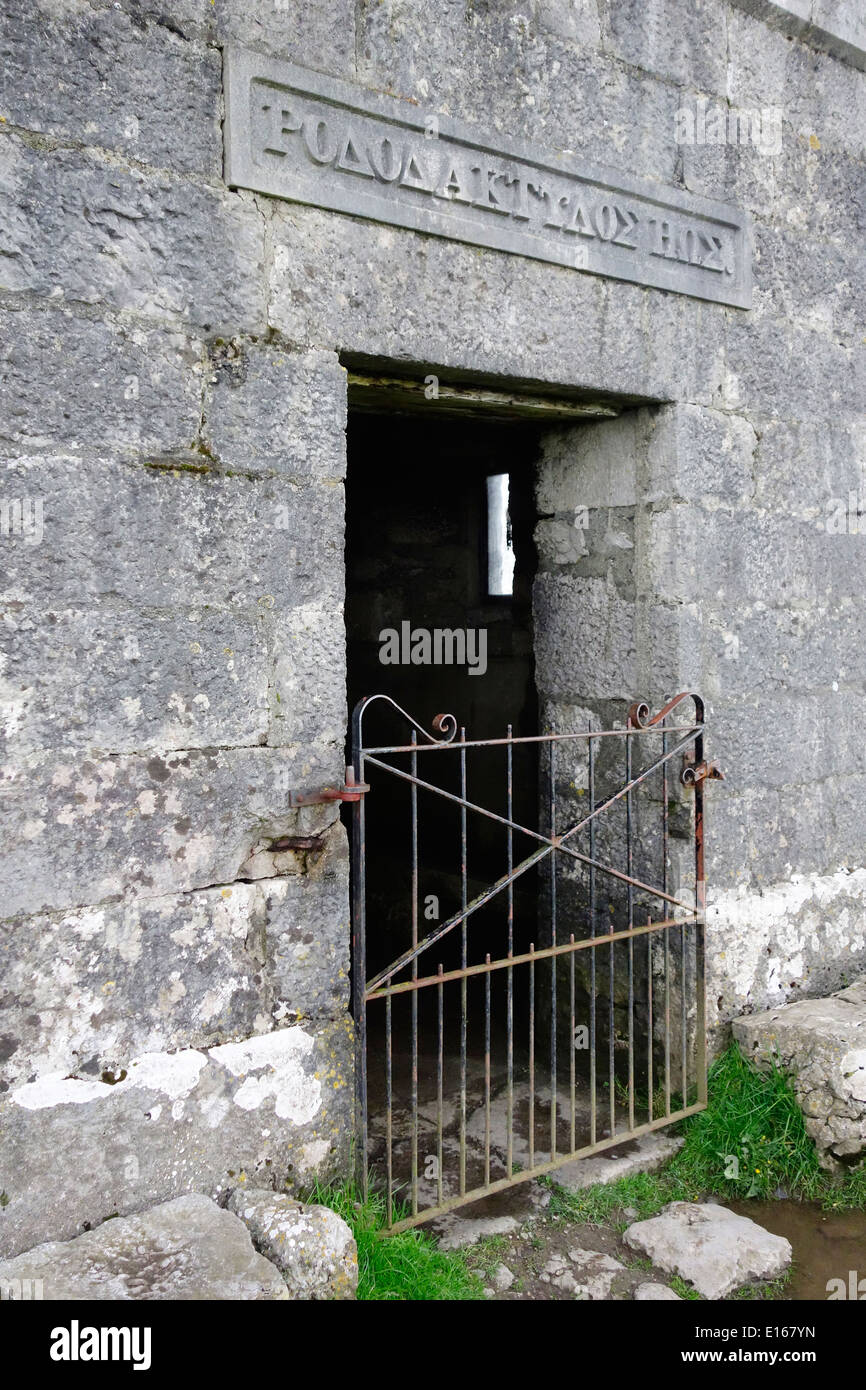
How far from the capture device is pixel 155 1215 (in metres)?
2.42

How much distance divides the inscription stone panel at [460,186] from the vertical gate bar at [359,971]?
53.9 inches

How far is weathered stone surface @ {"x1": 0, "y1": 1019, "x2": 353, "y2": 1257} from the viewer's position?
7.74ft

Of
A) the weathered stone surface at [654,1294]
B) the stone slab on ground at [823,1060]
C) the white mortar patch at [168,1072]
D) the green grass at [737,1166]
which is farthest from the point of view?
the stone slab on ground at [823,1060]

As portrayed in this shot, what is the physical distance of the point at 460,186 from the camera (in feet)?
9.78

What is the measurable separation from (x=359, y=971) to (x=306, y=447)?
1.36 m

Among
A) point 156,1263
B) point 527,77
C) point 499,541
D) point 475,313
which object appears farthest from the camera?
point 499,541

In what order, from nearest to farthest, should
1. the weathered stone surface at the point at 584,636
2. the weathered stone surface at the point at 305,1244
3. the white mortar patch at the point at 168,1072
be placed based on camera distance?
1. the weathered stone surface at the point at 305,1244
2. the white mortar patch at the point at 168,1072
3. the weathered stone surface at the point at 584,636

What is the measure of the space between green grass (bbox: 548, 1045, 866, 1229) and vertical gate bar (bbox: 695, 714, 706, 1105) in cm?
8

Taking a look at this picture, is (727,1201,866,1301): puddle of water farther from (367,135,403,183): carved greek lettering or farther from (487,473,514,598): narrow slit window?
(487,473,514,598): narrow slit window

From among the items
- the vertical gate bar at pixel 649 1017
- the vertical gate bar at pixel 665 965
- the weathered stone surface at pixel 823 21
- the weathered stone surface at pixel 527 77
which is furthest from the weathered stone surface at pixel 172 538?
the weathered stone surface at pixel 823 21

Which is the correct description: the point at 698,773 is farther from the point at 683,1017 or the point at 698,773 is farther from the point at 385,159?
the point at 385,159

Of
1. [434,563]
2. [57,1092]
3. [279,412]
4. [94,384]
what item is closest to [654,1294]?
[57,1092]

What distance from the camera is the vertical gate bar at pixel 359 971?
277 cm

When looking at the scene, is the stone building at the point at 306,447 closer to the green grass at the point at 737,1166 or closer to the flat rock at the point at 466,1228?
the green grass at the point at 737,1166
